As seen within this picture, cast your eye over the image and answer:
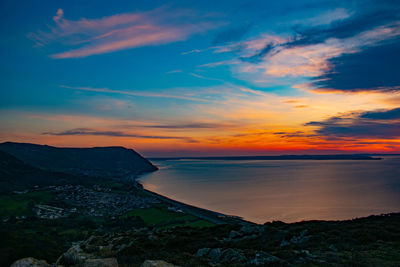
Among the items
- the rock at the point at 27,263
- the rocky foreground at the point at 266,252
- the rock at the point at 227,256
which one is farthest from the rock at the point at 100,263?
the rock at the point at 227,256

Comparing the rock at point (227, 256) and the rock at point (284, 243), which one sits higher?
the rock at point (227, 256)

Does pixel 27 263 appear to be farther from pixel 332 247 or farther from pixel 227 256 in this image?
pixel 332 247

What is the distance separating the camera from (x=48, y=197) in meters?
138

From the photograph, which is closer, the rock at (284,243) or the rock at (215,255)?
the rock at (215,255)

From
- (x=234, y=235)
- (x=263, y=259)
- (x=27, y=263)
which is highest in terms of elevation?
(x=27, y=263)

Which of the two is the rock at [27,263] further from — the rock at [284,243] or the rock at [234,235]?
the rock at [234,235]

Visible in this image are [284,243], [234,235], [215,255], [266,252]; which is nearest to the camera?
[215,255]

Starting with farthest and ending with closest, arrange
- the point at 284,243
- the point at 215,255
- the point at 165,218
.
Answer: the point at 165,218 → the point at 284,243 → the point at 215,255

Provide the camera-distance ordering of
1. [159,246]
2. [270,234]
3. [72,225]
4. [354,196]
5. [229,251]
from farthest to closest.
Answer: [354,196]
[72,225]
[270,234]
[159,246]
[229,251]

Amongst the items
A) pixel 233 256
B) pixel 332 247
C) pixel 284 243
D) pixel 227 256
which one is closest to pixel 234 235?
pixel 284 243

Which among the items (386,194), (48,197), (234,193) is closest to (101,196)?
(48,197)

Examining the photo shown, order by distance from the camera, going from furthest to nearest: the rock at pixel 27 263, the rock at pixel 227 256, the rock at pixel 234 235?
1. the rock at pixel 234 235
2. the rock at pixel 227 256
3. the rock at pixel 27 263

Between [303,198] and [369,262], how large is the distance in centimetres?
11853

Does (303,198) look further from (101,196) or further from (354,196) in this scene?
(101,196)
